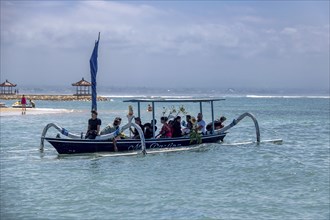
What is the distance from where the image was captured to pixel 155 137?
2217 centimetres

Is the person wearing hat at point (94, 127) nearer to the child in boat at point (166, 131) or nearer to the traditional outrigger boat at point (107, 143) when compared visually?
the traditional outrigger boat at point (107, 143)

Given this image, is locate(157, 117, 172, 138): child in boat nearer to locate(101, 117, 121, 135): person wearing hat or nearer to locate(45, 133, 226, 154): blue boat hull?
locate(45, 133, 226, 154): blue boat hull

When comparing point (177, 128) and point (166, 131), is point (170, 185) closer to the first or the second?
point (166, 131)

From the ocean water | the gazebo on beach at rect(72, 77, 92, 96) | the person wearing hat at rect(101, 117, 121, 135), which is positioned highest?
the gazebo on beach at rect(72, 77, 92, 96)

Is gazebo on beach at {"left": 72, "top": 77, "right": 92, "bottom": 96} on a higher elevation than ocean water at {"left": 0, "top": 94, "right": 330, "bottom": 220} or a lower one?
higher

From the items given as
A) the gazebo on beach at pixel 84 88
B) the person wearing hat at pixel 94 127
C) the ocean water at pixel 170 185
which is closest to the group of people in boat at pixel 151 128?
the person wearing hat at pixel 94 127

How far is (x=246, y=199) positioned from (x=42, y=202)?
4816mm

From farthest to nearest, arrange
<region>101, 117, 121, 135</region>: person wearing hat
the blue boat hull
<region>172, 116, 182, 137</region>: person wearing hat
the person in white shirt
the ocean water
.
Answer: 1. the person in white shirt
2. <region>172, 116, 182, 137</region>: person wearing hat
3. <region>101, 117, 121, 135</region>: person wearing hat
4. the blue boat hull
5. the ocean water

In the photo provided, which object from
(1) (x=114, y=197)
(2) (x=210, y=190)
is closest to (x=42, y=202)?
(1) (x=114, y=197)

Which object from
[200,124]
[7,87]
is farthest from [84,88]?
[200,124]

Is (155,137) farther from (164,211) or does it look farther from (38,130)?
(38,130)

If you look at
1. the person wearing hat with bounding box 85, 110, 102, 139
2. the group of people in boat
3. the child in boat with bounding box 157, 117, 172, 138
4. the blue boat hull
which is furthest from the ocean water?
the child in boat with bounding box 157, 117, 172, 138

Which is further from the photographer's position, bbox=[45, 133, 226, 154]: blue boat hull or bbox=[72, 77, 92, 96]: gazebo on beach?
bbox=[72, 77, 92, 96]: gazebo on beach

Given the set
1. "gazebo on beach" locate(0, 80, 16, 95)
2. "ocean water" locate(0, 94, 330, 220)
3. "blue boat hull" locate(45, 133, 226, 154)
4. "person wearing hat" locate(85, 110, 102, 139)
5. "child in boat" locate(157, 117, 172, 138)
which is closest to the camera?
"ocean water" locate(0, 94, 330, 220)
